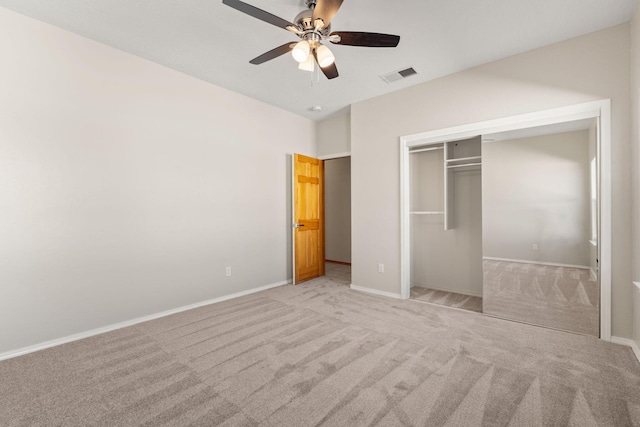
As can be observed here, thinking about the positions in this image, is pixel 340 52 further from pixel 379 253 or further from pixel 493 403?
pixel 493 403

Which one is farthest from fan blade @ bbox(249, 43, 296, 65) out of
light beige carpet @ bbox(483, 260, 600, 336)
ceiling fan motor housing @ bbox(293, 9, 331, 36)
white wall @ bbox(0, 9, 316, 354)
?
light beige carpet @ bbox(483, 260, 600, 336)

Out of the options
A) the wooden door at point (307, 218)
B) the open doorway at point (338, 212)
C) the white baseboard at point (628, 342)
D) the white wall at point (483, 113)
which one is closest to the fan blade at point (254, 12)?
the white wall at point (483, 113)

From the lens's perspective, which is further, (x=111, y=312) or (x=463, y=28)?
(x=111, y=312)

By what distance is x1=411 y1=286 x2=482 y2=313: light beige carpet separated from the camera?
3.60 m

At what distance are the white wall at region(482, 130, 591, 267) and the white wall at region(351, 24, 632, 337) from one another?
27 cm

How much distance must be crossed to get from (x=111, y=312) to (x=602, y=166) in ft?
16.4

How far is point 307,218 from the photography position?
506 cm

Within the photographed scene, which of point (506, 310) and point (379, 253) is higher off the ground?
point (379, 253)

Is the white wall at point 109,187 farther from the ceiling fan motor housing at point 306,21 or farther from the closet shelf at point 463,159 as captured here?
the closet shelf at point 463,159

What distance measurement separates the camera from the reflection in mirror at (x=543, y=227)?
282 centimetres

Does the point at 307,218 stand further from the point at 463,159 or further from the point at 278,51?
the point at 278,51

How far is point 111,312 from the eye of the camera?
2.97m

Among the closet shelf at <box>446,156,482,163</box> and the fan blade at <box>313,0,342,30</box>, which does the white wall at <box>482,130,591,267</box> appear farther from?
the fan blade at <box>313,0,342,30</box>

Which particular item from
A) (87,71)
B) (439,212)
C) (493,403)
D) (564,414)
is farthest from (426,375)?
(87,71)
